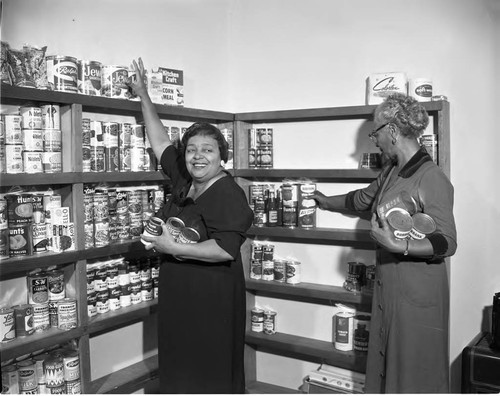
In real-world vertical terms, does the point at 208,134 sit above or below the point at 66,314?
above

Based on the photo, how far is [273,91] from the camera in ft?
10.7

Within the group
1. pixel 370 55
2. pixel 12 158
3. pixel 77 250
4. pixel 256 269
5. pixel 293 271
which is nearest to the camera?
pixel 12 158

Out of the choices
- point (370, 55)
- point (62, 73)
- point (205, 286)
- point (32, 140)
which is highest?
point (370, 55)

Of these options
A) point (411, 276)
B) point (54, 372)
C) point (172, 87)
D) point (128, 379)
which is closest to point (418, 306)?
point (411, 276)

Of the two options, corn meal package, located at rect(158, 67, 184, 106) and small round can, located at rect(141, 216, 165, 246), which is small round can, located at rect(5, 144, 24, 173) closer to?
small round can, located at rect(141, 216, 165, 246)

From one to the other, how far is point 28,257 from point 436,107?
6.31ft

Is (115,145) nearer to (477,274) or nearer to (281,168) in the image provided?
(281,168)

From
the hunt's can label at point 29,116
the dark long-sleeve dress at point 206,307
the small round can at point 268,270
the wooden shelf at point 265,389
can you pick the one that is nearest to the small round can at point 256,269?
the small round can at point 268,270

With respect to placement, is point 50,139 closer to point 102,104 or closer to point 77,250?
point 102,104

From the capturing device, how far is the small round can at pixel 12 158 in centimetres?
207

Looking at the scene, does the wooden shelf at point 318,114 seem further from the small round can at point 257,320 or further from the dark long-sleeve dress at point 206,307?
the small round can at point 257,320

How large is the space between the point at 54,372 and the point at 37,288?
345mm

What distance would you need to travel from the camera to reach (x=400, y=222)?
2111mm

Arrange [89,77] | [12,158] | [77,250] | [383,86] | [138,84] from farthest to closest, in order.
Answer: [383,86] < [138,84] < [89,77] < [77,250] < [12,158]
